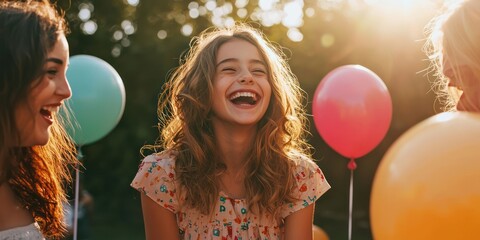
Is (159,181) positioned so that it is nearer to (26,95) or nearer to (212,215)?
(212,215)

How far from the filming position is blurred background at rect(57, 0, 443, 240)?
898 cm

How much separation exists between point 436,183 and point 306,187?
1293mm

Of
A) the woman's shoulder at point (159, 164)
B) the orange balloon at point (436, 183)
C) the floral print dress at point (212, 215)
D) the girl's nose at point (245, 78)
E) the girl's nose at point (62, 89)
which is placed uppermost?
the girl's nose at point (62, 89)

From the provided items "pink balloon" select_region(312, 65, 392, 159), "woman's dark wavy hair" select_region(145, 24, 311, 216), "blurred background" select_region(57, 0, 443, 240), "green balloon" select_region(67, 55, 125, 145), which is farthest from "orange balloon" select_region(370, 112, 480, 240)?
"blurred background" select_region(57, 0, 443, 240)

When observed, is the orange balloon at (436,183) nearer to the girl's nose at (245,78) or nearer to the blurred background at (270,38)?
the girl's nose at (245,78)

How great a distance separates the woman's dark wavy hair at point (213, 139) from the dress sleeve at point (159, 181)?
4 cm

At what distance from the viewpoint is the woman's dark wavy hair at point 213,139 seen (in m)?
2.70

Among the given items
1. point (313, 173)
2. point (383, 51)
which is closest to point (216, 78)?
point (313, 173)

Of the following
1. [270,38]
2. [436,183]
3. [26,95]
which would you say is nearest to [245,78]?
[26,95]

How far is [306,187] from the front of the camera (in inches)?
110

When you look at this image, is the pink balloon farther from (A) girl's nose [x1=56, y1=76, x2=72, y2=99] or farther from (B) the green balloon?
(A) girl's nose [x1=56, y1=76, x2=72, y2=99]

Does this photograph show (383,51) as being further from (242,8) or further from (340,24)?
(242,8)

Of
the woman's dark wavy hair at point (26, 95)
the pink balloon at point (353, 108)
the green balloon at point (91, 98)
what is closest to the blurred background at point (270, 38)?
the pink balloon at point (353, 108)

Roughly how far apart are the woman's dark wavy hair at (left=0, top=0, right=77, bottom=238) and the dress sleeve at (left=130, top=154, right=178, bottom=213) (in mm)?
460
